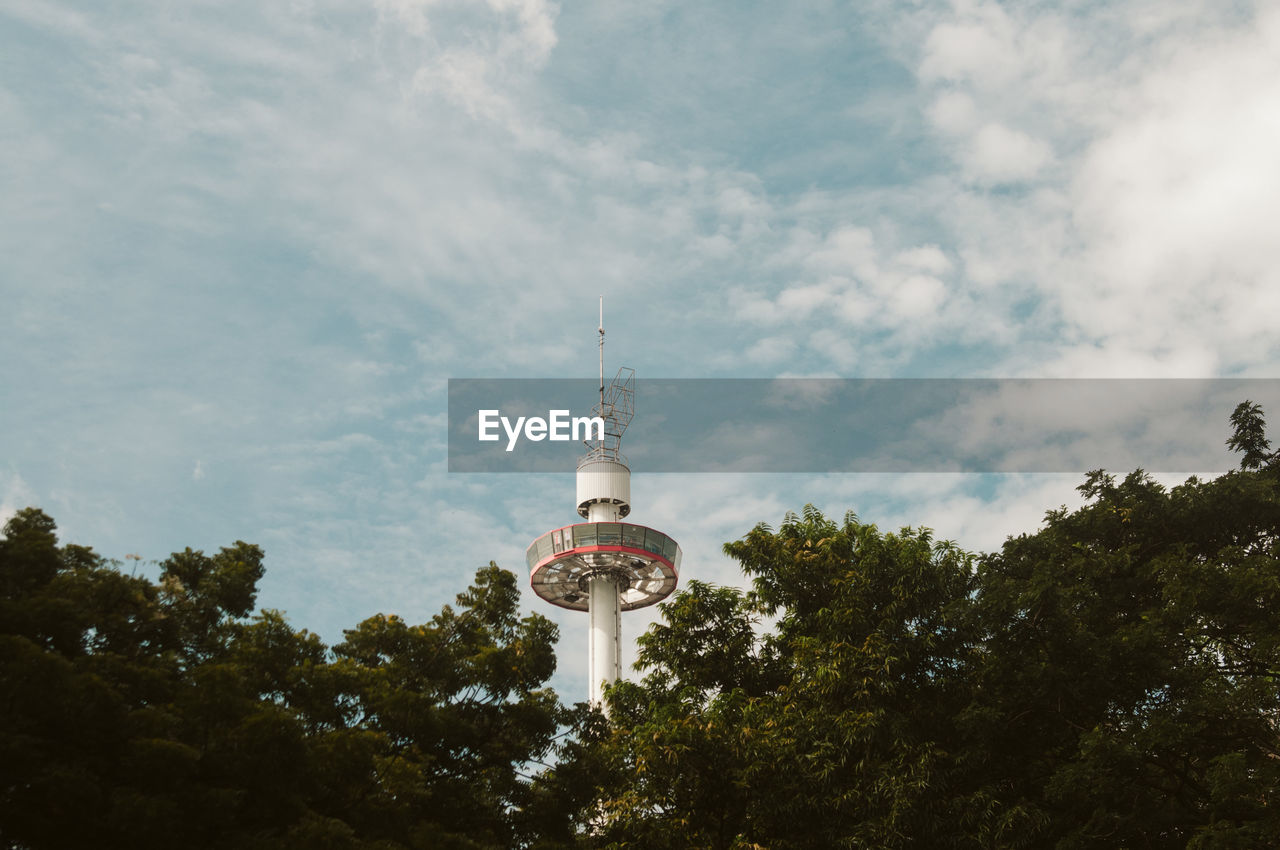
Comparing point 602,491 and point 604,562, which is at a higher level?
point 602,491

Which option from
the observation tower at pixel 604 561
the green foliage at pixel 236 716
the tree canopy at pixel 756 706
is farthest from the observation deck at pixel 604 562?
the green foliage at pixel 236 716

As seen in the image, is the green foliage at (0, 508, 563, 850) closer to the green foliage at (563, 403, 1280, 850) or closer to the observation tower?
the green foliage at (563, 403, 1280, 850)

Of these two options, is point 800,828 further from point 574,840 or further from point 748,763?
point 574,840

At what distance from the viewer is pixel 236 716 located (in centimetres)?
1317

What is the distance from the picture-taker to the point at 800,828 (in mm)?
18641

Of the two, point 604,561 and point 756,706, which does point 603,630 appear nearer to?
point 604,561

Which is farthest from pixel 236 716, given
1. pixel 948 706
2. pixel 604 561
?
pixel 604 561

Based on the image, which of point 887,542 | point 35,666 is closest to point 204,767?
point 35,666

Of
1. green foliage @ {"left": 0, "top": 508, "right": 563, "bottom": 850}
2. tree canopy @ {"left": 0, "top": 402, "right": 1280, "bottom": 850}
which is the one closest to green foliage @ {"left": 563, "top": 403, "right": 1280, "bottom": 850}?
tree canopy @ {"left": 0, "top": 402, "right": 1280, "bottom": 850}

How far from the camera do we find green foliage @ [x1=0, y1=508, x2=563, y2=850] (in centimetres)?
1162

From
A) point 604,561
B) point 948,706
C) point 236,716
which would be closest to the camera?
point 236,716

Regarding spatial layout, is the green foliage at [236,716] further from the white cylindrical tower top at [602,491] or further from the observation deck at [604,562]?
the white cylindrical tower top at [602,491]

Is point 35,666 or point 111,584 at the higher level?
point 111,584

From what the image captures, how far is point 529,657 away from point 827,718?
17.3ft
